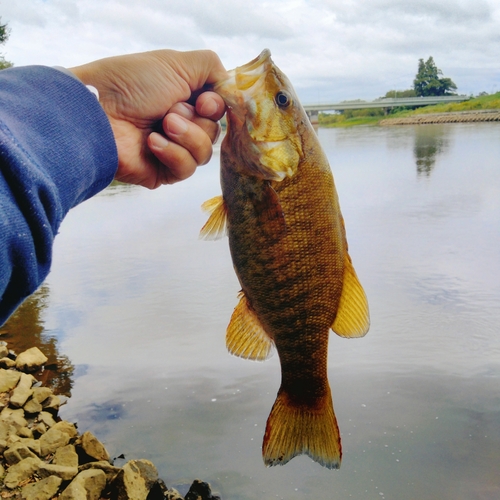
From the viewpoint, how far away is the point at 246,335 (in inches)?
92.4

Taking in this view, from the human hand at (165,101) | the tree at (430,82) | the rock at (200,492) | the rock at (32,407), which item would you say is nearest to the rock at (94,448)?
the rock at (200,492)

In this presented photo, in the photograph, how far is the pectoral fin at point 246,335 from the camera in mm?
2328

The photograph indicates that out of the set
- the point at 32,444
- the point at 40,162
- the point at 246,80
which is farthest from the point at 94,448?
the point at 246,80

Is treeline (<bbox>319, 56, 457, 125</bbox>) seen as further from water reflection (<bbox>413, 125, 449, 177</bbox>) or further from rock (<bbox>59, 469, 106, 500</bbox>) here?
rock (<bbox>59, 469, 106, 500</bbox>)

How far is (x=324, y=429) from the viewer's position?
232 cm

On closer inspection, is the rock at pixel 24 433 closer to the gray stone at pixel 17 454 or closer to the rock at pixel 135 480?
the gray stone at pixel 17 454

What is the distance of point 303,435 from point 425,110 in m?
78.3

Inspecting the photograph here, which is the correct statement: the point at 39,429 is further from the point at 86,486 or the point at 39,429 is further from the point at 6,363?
the point at 6,363

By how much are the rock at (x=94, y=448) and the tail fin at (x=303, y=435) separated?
Result: 3961mm

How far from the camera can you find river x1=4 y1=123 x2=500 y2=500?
546 centimetres

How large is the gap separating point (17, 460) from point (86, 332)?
12.4 ft

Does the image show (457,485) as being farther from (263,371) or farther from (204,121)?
(204,121)

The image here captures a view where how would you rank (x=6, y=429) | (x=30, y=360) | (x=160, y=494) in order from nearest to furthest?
(x=160, y=494) < (x=6, y=429) < (x=30, y=360)

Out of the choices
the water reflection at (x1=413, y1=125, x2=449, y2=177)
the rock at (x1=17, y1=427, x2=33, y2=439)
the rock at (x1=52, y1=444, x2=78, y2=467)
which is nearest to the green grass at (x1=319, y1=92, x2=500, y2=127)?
the water reflection at (x1=413, y1=125, x2=449, y2=177)
